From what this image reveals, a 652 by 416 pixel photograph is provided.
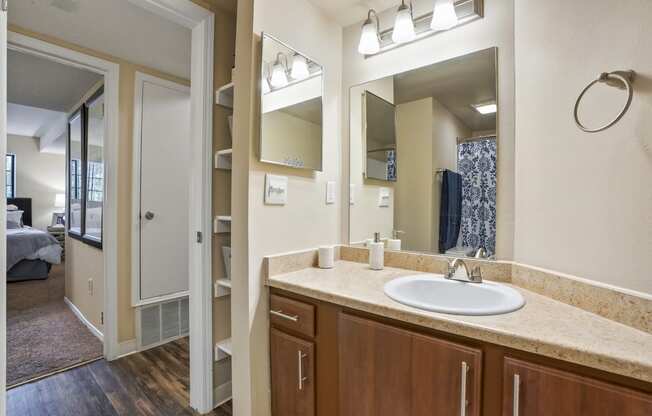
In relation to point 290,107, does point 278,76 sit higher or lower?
higher

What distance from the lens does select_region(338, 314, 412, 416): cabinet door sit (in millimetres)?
1003

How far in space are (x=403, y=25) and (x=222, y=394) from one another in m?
2.23

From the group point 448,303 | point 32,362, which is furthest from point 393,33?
point 32,362

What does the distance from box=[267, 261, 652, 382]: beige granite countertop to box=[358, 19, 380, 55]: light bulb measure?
3.97ft

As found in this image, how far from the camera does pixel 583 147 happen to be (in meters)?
0.95

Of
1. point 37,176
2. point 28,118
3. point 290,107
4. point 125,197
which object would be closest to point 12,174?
point 37,176

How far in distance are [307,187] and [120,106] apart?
171 centimetres

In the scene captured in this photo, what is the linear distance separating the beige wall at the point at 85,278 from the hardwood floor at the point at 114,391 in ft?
1.60

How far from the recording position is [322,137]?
1.66 meters

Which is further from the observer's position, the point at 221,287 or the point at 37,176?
the point at 37,176

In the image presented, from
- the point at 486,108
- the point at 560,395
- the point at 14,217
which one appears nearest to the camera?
the point at 560,395

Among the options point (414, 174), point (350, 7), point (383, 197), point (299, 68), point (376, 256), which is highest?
point (350, 7)

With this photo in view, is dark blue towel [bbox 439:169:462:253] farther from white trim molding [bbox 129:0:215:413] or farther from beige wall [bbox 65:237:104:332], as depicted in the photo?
beige wall [bbox 65:237:104:332]

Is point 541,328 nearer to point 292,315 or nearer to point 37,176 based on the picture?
point 292,315
